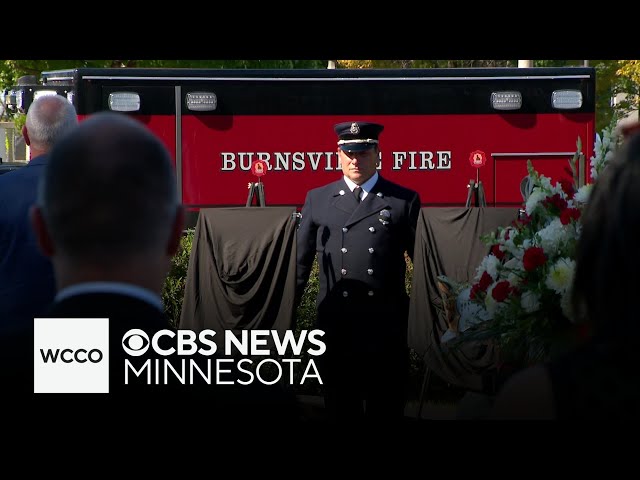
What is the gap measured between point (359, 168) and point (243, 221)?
236 cm

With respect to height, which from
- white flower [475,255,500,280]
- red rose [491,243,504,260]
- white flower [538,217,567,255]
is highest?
white flower [538,217,567,255]

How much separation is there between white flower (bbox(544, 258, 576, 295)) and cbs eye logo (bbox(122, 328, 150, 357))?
2.51 m

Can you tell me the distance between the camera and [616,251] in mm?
1820

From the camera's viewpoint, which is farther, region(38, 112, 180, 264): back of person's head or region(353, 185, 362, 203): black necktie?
region(353, 185, 362, 203): black necktie

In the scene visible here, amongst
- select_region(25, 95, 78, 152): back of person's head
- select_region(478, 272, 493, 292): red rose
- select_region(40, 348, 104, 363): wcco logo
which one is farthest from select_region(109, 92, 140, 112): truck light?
select_region(40, 348, 104, 363): wcco logo

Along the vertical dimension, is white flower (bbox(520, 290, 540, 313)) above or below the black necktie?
below

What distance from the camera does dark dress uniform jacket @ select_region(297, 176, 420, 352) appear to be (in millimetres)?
6758

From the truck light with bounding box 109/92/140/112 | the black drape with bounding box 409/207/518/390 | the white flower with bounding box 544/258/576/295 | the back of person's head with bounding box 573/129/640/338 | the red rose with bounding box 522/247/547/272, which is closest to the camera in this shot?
Result: the back of person's head with bounding box 573/129/640/338

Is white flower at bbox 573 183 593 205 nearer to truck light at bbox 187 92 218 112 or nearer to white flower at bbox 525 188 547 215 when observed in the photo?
white flower at bbox 525 188 547 215

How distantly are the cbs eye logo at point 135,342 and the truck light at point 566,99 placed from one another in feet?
42.9

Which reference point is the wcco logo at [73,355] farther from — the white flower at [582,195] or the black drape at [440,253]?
the black drape at [440,253]

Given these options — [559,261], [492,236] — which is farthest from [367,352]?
[559,261]

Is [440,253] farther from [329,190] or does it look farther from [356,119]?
[356,119]

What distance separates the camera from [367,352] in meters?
6.72
